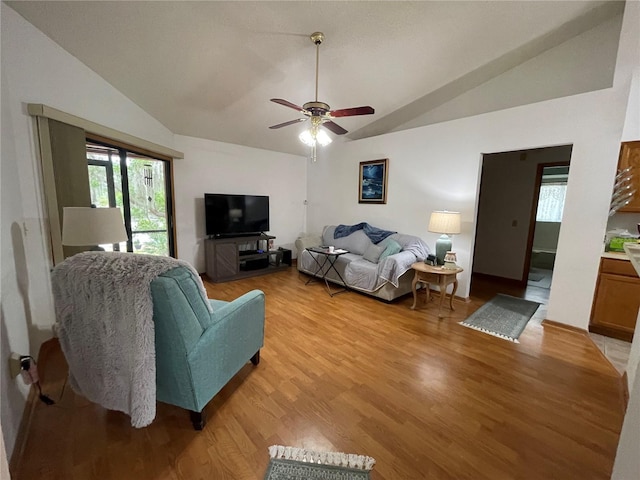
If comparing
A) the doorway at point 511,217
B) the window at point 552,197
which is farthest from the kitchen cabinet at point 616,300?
the window at point 552,197

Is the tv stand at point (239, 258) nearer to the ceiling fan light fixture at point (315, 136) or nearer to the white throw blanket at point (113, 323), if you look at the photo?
the ceiling fan light fixture at point (315, 136)

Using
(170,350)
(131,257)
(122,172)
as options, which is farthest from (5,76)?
(170,350)

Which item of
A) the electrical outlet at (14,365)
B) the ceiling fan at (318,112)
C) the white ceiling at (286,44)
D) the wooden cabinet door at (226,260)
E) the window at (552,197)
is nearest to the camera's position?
the electrical outlet at (14,365)

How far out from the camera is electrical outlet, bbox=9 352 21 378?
1384 millimetres

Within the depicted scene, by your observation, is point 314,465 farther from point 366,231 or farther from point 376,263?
point 366,231

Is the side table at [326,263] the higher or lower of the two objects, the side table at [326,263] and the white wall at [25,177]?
the lower

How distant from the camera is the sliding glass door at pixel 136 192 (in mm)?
2908

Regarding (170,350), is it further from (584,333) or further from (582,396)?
(584,333)

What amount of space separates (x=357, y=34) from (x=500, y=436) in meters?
3.39

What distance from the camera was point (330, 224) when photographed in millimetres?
5527

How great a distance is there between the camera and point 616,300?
8.46 feet

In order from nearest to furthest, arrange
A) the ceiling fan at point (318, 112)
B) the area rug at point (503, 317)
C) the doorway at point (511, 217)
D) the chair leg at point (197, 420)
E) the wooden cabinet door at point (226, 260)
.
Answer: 1. the chair leg at point (197, 420)
2. the ceiling fan at point (318, 112)
3. the area rug at point (503, 317)
4. the doorway at point (511, 217)
5. the wooden cabinet door at point (226, 260)

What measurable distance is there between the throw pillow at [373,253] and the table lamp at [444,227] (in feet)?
2.65

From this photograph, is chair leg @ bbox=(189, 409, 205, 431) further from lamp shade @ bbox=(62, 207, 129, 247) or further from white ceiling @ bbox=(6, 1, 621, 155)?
white ceiling @ bbox=(6, 1, 621, 155)
